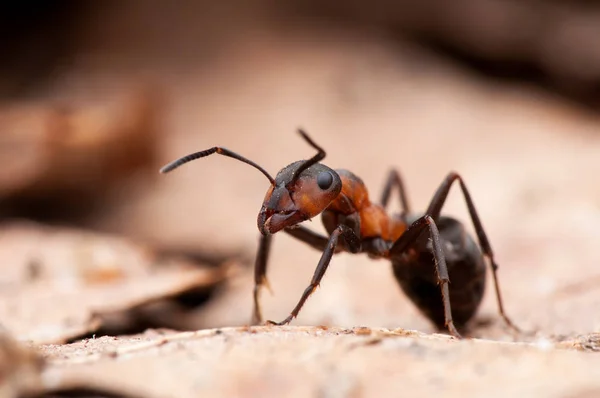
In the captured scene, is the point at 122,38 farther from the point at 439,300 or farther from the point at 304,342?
the point at 304,342

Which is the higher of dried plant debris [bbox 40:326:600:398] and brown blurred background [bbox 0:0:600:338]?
brown blurred background [bbox 0:0:600:338]

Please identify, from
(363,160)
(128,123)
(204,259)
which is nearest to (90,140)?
(128,123)

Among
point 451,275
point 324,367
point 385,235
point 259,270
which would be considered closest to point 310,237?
point 259,270

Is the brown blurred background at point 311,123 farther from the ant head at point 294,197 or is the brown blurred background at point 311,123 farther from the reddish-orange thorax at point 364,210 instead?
the ant head at point 294,197

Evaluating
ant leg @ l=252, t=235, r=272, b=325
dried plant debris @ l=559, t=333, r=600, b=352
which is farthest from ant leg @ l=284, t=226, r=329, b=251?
dried plant debris @ l=559, t=333, r=600, b=352

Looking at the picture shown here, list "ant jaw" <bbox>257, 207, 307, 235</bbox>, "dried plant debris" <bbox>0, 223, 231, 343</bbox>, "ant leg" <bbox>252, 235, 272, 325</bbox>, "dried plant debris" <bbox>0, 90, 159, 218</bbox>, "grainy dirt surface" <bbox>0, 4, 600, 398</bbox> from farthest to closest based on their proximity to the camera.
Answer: "dried plant debris" <bbox>0, 90, 159, 218</bbox> < "ant leg" <bbox>252, 235, 272, 325</bbox> < "dried plant debris" <bbox>0, 223, 231, 343</bbox> < "ant jaw" <bbox>257, 207, 307, 235</bbox> < "grainy dirt surface" <bbox>0, 4, 600, 398</bbox>

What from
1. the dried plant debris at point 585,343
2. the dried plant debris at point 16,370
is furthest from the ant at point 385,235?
the dried plant debris at point 16,370

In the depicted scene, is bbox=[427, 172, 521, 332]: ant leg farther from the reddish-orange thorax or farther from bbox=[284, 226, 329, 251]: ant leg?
bbox=[284, 226, 329, 251]: ant leg
